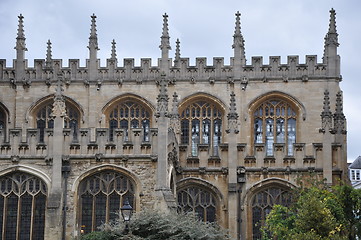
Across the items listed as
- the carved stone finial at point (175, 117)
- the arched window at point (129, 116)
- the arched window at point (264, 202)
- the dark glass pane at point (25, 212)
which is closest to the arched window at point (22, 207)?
the dark glass pane at point (25, 212)

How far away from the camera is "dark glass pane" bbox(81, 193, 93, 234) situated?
38.8 metres

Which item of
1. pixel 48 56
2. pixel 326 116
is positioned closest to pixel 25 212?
pixel 48 56

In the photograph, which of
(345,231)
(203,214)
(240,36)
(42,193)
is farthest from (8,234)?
(240,36)

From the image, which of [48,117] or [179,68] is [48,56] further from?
[179,68]

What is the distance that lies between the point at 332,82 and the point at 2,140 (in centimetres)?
1882

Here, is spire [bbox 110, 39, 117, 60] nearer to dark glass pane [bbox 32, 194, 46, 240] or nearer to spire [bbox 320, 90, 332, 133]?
spire [bbox 320, 90, 332, 133]

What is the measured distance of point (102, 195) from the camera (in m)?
39.1

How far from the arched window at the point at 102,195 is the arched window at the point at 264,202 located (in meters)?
8.42

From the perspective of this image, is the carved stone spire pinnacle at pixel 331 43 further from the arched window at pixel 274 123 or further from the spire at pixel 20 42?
the spire at pixel 20 42

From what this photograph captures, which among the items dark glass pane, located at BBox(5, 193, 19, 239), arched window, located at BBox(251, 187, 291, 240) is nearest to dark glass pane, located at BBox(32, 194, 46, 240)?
dark glass pane, located at BBox(5, 193, 19, 239)

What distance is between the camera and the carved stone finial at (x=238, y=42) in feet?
162

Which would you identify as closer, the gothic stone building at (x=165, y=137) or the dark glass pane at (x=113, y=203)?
the gothic stone building at (x=165, y=137)

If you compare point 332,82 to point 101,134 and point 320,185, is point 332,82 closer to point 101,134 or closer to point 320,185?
point 320,185

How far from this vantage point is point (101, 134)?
3916cm
